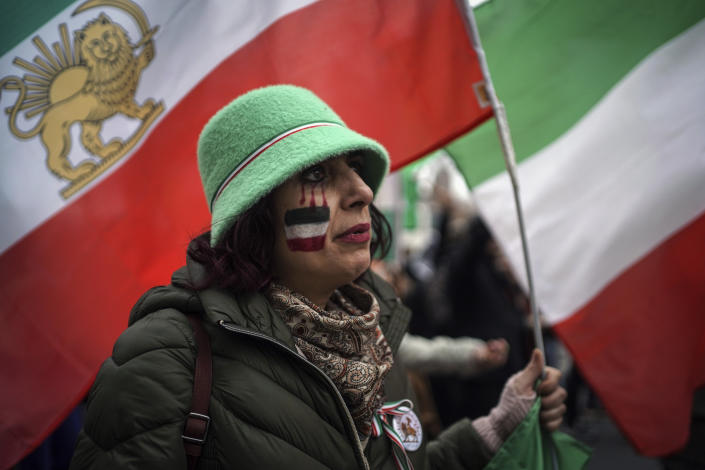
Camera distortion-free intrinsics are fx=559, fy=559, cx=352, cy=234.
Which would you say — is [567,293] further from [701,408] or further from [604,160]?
Answer: [701,408]

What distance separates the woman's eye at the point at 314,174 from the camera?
63.9 inches

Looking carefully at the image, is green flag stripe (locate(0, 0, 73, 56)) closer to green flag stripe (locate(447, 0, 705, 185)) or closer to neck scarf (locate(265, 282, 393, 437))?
neck scarf (locate(265, 282, 393, 437))

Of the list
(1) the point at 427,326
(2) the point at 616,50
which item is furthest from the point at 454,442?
(1) the point at 427,326

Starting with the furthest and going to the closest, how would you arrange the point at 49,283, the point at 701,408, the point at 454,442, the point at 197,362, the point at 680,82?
the point at 701,408
the point at 680,82
the point at 49,283
the point at 454,442
the point at 197,362

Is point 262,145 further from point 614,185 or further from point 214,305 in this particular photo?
point 614,185

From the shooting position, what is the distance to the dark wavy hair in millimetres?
1535

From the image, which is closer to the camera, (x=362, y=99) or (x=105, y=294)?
(x=105, y=294)

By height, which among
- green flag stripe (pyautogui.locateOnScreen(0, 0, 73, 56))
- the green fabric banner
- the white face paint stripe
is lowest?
the green fabric banner

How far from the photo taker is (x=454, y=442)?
6.48ft

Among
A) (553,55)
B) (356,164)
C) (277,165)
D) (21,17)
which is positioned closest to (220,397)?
(277,165)

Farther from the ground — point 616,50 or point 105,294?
point 105,294

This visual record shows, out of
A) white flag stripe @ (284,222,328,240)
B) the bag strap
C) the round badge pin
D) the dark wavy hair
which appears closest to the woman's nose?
white flag stripe @ (284,222,328,240)

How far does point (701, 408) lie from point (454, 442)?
1.30 metres

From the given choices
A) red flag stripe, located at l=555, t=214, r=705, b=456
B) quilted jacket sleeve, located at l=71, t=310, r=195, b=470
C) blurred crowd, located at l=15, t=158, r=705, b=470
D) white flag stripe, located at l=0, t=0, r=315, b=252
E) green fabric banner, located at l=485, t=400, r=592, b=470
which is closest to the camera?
quilted jacket sleeve, located at l=71, t=310, r=195, b=470
